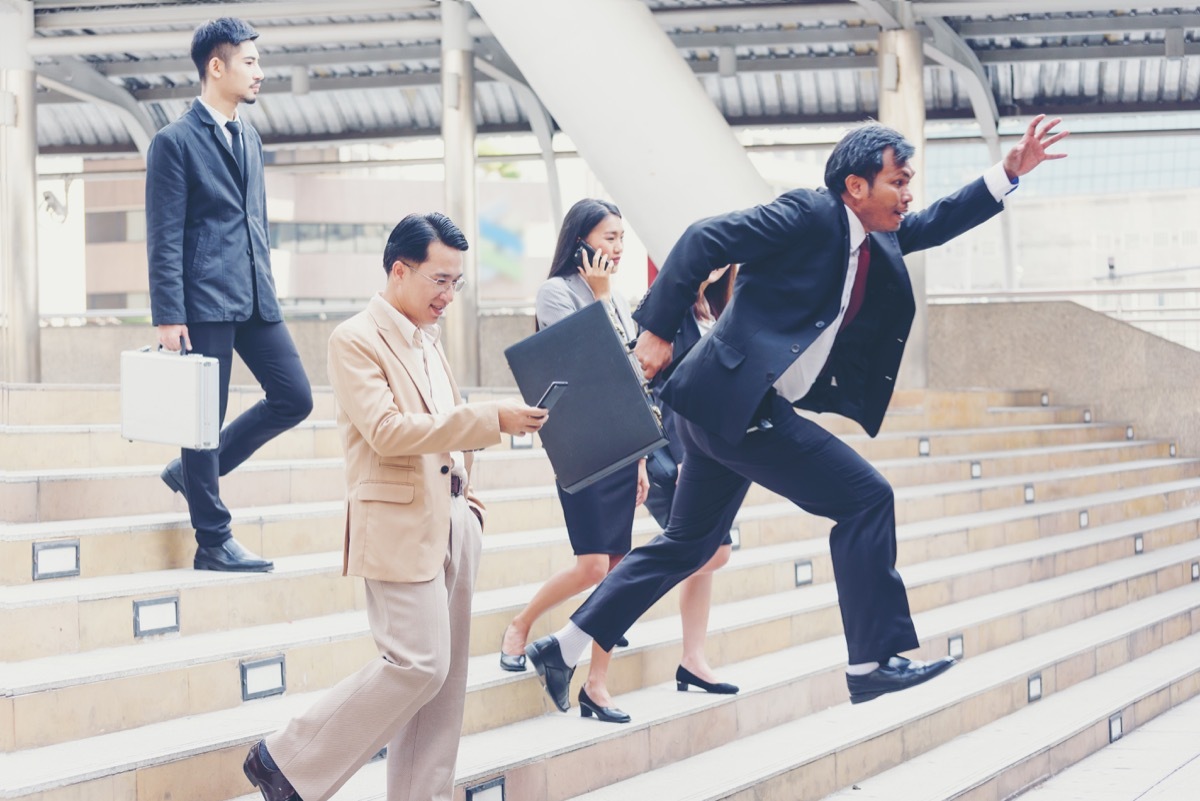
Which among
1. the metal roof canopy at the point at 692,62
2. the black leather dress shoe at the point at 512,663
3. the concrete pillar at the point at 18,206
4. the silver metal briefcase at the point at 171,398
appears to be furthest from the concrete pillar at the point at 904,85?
the silver metal briefcase at the point at 171,398

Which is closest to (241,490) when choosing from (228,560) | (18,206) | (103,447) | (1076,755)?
(103,447)

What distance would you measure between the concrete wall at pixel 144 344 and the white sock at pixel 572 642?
326 inches

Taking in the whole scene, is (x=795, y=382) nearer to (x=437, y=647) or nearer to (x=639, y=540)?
(x=437, y=647)

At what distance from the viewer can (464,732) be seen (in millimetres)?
4133

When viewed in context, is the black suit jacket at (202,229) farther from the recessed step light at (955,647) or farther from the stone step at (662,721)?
the recessed step light at (955,647)

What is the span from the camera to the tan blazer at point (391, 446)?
3.07m

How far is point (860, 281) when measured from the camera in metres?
3.81

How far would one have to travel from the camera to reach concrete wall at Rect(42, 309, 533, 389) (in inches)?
512

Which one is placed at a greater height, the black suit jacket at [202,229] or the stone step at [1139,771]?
the black suit jacket at [202,229]

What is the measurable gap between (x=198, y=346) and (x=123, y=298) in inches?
1845

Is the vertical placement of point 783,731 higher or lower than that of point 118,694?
lower

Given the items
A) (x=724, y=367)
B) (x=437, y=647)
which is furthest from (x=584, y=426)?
(x=437, y=647)

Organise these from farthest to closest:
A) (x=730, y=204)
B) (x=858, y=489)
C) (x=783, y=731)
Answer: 1. (x=730, y=204)
2. (x=783, y=731)
3. (x=858, y=489)

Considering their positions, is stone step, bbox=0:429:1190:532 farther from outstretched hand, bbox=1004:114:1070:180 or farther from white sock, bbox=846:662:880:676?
outstretched hand, bbox=1004:114:1070:180
